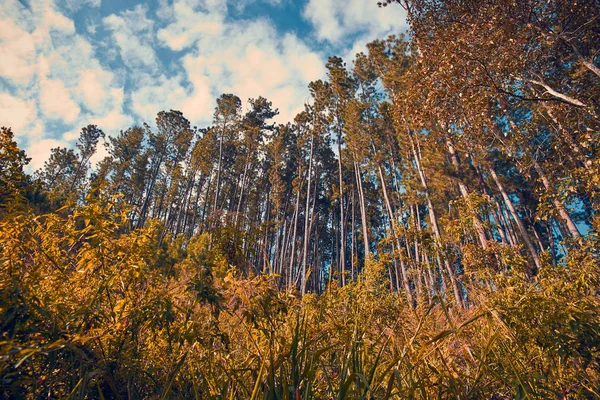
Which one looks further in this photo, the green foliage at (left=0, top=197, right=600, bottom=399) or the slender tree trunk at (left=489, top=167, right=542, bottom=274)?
the slender tree trunk at (left=489, top=167, right=542, bottom=274)

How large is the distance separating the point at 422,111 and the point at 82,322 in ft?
19.6

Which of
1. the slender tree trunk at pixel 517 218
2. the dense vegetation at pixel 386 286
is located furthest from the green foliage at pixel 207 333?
the slender tree trunk at pixel 517 218

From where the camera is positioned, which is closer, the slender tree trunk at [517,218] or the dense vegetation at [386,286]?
the dense vegetation at [386,286]

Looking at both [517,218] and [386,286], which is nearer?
[386,286]

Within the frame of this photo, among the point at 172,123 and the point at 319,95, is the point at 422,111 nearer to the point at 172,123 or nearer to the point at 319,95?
the point at 319,95

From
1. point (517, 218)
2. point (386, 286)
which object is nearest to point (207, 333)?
point (386, 286)

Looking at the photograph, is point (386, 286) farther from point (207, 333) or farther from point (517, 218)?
point (517, 218)

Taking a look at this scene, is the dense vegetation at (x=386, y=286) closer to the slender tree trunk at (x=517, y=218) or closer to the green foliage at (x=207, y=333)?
the green foliage at (x=207, y=333)

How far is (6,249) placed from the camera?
5.90 ft

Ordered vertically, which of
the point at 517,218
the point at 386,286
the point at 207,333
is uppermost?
the point at 517,218

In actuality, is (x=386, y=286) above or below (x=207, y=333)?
above

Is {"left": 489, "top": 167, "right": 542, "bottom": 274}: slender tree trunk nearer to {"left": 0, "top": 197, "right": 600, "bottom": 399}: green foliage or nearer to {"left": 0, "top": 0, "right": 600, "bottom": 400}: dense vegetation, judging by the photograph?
{"left": 0, "top": 0, "right": 600, "bottom": 400}: dense vegetation

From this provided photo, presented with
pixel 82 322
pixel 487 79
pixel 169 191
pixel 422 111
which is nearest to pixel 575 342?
pixel 82 322

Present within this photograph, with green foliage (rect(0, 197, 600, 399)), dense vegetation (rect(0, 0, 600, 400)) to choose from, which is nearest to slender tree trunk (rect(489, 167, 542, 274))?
dense vegetation (rect(0, 0, 600, 400))
